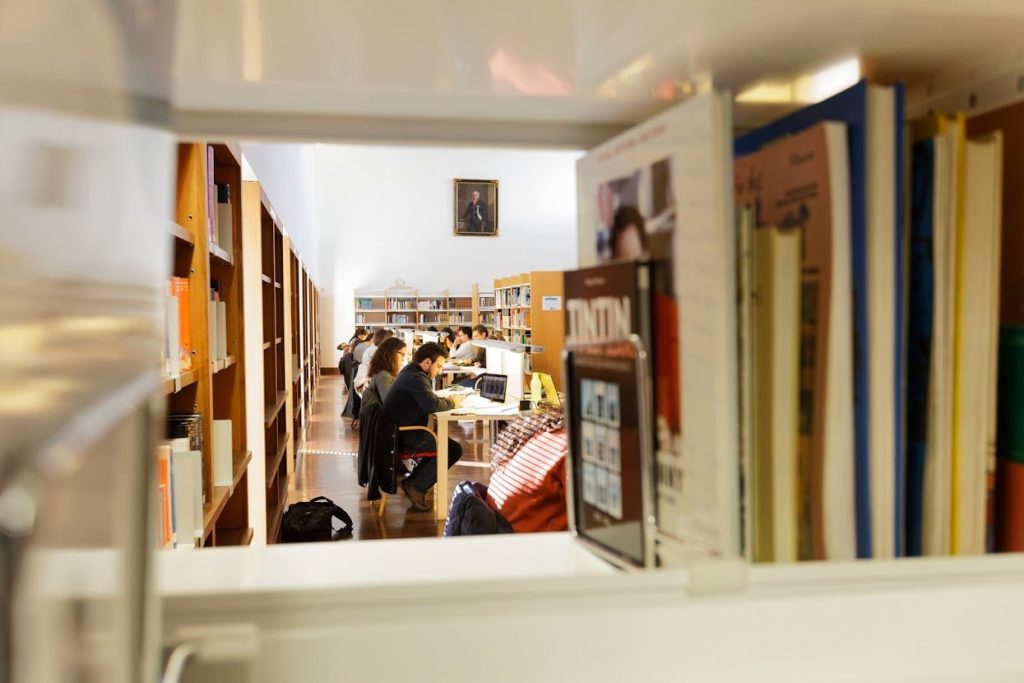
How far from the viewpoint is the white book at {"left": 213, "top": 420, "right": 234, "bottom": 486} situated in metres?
2.55

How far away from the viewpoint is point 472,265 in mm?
16188

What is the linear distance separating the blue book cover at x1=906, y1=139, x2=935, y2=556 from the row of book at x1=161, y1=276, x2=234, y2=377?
1.14m

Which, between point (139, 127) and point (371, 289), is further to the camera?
point (371, 289)

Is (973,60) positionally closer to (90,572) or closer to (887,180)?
(887,180)

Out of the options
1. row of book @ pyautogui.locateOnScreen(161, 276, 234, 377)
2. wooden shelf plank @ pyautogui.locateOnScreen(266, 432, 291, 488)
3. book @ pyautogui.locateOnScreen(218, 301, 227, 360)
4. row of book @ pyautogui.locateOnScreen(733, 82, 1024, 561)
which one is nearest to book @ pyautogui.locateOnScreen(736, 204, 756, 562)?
row of book @ pyautogui.locateOnScreen(733, 82, 1024, 561)

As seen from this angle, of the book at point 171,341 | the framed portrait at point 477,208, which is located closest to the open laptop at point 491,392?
the book at point 171,341

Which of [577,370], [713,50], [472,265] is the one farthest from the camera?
[472,265]

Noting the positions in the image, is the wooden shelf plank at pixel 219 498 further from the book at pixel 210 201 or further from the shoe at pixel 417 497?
the shoe at pixel 417 497

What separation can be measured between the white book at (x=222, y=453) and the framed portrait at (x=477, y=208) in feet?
44.9

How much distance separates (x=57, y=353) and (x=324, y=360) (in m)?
16.9

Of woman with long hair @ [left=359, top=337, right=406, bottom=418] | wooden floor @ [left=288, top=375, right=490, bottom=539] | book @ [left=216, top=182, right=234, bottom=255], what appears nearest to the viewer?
book @ [left=216, top=182, right=234, bottom=255]

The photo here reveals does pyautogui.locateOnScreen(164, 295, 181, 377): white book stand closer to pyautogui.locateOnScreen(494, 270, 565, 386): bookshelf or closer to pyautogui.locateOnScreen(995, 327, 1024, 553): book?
pyautogui.locateOnScreen(995, 327, 1024, 553): book

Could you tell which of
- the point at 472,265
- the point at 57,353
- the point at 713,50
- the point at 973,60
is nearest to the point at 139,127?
the point at 57,353

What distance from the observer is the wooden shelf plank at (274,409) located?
4.22m
